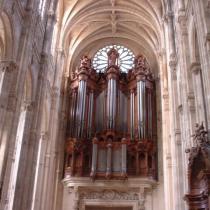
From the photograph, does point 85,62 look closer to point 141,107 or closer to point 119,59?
point 119,59

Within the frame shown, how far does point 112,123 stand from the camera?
22.6m

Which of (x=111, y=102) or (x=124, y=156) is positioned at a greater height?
(x=111, y=102)

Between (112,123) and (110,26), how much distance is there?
824 centimetres

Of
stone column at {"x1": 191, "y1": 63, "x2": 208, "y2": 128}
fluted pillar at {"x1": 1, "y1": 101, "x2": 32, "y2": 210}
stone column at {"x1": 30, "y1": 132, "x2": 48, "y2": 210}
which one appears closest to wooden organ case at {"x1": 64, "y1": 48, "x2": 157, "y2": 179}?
stone column at {"x1": 30, "y1": 132, "x2": 48, "y2": 210}

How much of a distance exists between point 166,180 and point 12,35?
35.4ft

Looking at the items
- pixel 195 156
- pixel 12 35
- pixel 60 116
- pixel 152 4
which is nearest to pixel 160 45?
pixel 152 4

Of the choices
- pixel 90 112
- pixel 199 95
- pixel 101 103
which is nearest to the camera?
pixel 199 95

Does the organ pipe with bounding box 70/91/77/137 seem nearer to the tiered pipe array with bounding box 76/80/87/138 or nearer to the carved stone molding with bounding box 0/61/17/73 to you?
the tiered pipe array with bounding box 76/80/87/138

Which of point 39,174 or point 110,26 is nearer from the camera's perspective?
point 39,174

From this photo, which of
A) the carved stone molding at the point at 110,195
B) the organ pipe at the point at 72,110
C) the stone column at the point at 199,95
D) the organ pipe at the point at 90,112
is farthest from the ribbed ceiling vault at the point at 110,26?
the stone column at the point at 199,95

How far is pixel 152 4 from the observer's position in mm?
23438

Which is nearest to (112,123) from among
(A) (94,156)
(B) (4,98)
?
(A) (94,156)

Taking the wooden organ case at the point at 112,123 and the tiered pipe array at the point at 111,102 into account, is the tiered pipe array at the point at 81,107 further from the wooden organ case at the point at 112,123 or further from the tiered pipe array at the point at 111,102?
the tiered pipe array at the point at 111,102

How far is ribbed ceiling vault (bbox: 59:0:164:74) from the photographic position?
2383 cm
